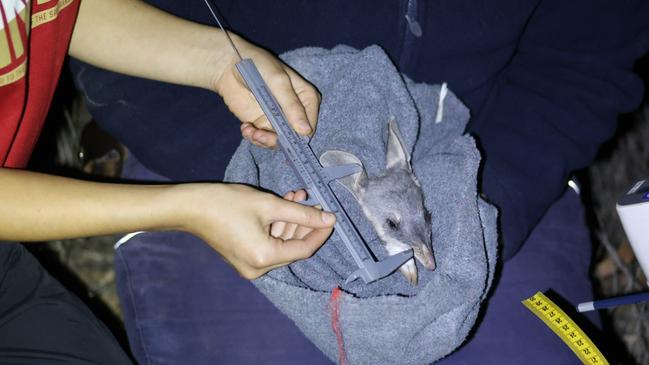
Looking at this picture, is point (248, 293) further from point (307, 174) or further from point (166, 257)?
point (307, 174)

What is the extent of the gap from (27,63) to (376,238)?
0.66 m

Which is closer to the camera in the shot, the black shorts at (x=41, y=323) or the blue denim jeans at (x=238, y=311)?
the black shorts at (x=41, y=323)

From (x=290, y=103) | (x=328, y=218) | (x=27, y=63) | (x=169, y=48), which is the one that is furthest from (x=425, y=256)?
(x=27, y=63)

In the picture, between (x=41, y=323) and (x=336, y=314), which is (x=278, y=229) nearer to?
(x=336, y=314)

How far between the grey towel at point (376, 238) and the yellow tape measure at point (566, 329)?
25 cm

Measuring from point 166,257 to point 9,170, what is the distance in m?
0.47

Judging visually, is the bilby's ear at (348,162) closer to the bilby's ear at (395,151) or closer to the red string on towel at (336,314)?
the bilby's ear at (395,151)

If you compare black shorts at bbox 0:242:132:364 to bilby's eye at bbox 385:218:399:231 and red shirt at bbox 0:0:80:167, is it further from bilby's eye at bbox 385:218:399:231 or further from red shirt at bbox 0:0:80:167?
bilby's eye at bbox 385:218:399:231

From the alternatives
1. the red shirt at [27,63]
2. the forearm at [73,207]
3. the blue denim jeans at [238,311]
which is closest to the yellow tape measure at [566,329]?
Result: the blue denim jeans at [238,311]

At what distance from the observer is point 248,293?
1378 mm

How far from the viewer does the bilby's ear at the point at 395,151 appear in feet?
3.86

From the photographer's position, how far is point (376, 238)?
3.89ft

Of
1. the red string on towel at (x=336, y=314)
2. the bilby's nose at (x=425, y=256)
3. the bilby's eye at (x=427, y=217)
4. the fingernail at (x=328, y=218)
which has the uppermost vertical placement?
the fingernail at (x=328, y=218)

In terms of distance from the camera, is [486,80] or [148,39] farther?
[486,80]
